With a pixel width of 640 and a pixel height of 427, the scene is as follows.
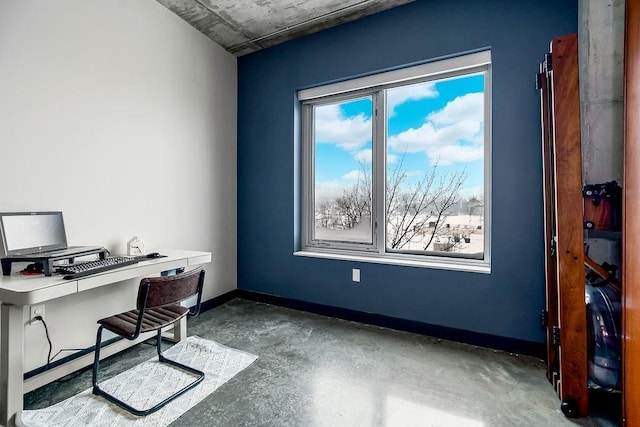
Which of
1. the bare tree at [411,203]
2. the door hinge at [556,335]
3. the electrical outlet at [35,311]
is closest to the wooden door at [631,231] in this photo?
the door hinge at [556,335]

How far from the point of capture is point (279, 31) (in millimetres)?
3154

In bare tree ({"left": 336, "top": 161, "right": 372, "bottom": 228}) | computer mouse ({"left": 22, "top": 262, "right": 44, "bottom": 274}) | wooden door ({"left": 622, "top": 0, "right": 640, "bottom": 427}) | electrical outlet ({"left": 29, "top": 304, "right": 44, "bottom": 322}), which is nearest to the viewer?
wooden door ({"left": 622, "top": 0, "right": 640, "bottom": 427})

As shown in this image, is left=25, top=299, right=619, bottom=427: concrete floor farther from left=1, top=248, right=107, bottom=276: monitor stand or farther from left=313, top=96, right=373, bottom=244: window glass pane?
left=313, top=96, right=373, bottom=244: window glass pane

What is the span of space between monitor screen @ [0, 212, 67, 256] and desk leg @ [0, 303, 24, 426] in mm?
382

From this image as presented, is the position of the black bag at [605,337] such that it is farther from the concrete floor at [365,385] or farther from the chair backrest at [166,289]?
the chair backrest at [166,289]

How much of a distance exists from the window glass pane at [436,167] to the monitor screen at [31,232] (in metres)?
2.62

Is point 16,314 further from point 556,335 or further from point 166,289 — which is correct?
point 556,335

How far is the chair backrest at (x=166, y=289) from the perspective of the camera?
168 cm

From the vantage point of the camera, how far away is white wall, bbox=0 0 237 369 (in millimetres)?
1895

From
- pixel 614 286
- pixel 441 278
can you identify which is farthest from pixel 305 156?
pixel 614 286

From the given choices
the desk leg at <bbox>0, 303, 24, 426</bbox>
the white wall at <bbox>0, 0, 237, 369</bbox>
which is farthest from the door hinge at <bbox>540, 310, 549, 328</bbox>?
the desk leg at <bbox>0, 303, 24, 426</bbox>

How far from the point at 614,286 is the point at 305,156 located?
9.01ft

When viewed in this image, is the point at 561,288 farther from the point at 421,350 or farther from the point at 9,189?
the point at 9,189

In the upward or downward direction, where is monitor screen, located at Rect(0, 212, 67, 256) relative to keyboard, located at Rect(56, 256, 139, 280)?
upward
